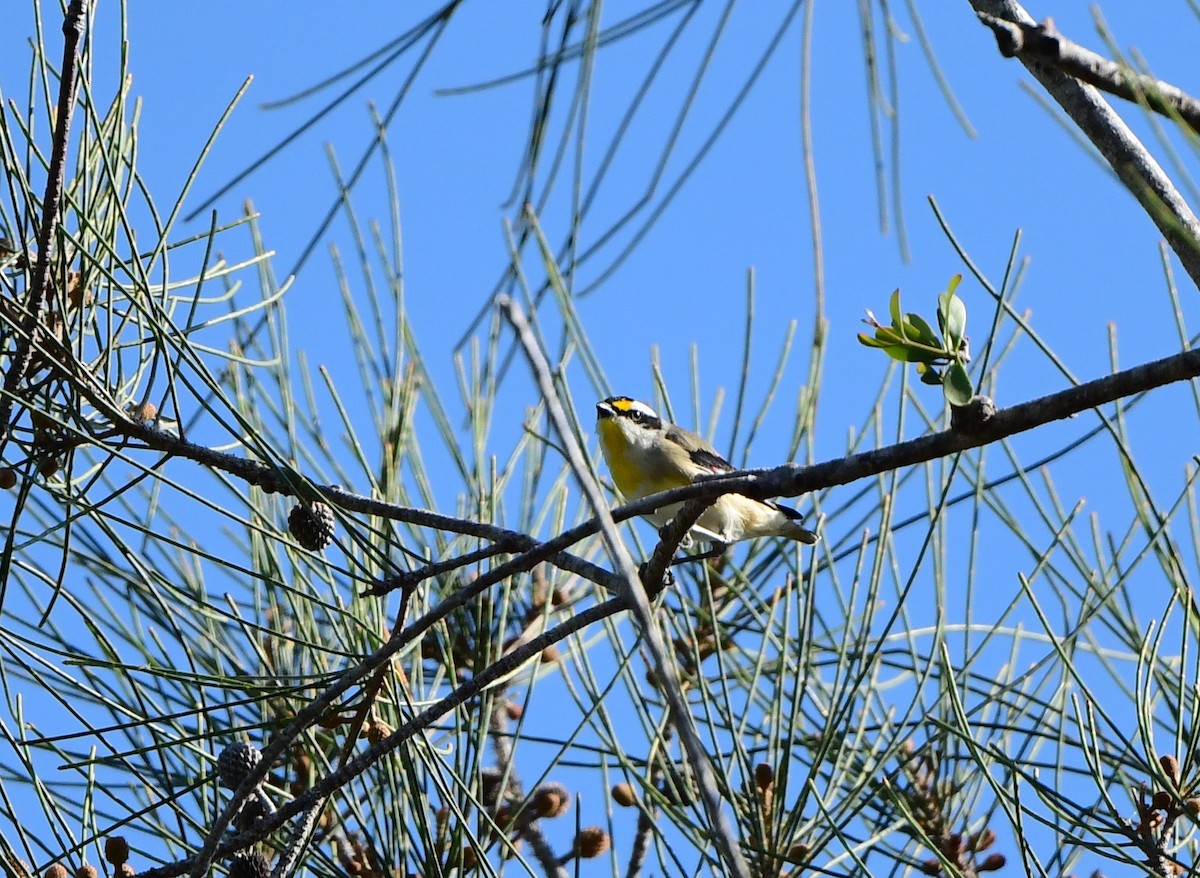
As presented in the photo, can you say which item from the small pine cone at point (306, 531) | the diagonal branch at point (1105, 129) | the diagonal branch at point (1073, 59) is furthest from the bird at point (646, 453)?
the diagonal branch at point (1073, 59)

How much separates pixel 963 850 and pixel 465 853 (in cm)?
99

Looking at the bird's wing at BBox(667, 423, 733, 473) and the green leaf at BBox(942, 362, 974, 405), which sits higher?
the bird's wing at BBox(667, 423, 733, 473)

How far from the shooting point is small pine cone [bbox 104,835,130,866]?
5.85ft

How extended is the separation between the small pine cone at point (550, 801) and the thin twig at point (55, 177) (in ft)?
4.37

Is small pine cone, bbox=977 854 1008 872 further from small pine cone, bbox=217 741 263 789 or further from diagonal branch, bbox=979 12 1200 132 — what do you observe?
diagonal branch, bbox=979 12 1200 132

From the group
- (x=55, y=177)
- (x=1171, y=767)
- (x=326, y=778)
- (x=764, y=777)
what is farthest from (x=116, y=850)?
(x=1171, y=767)

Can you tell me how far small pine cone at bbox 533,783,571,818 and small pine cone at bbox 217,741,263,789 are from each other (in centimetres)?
97

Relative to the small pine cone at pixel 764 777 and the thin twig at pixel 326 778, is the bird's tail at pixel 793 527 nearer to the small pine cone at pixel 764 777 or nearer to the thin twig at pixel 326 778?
the small pine cone at pixel 764 777

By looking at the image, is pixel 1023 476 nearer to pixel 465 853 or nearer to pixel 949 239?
pixel 949 239

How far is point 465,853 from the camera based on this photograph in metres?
2.37

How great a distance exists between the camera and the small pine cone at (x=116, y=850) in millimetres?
1784

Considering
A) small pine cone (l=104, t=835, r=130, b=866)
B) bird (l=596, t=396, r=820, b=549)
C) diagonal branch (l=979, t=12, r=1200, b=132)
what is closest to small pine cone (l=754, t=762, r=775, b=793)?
small pine cone (l=104, t=835, r=130, b=866)

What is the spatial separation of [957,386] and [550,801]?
1657 mm

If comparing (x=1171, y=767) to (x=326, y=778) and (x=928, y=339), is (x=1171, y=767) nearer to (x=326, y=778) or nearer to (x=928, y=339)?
(x=928, y=339)
